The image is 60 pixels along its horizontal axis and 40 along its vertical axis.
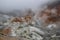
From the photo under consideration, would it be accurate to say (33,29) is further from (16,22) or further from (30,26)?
(16,22)

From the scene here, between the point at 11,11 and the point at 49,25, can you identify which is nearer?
the point at 49,25

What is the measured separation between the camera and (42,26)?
118cm

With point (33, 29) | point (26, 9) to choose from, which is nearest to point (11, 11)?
point (26, 9)

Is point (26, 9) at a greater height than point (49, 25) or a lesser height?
greater

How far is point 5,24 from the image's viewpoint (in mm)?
1203

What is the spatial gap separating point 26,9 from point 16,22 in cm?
14

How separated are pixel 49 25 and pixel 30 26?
142 mm

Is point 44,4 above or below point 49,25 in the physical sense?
above

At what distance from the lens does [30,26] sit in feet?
3.91

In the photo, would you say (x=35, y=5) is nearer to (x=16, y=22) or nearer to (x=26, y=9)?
(x=26, y=9)

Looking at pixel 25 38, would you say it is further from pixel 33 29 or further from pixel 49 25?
pixel 49 25

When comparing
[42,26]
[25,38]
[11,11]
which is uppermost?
[11,11]

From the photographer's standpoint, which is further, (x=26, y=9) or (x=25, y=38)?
(x=26, y=9)

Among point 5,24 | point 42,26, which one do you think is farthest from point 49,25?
point 5,24
